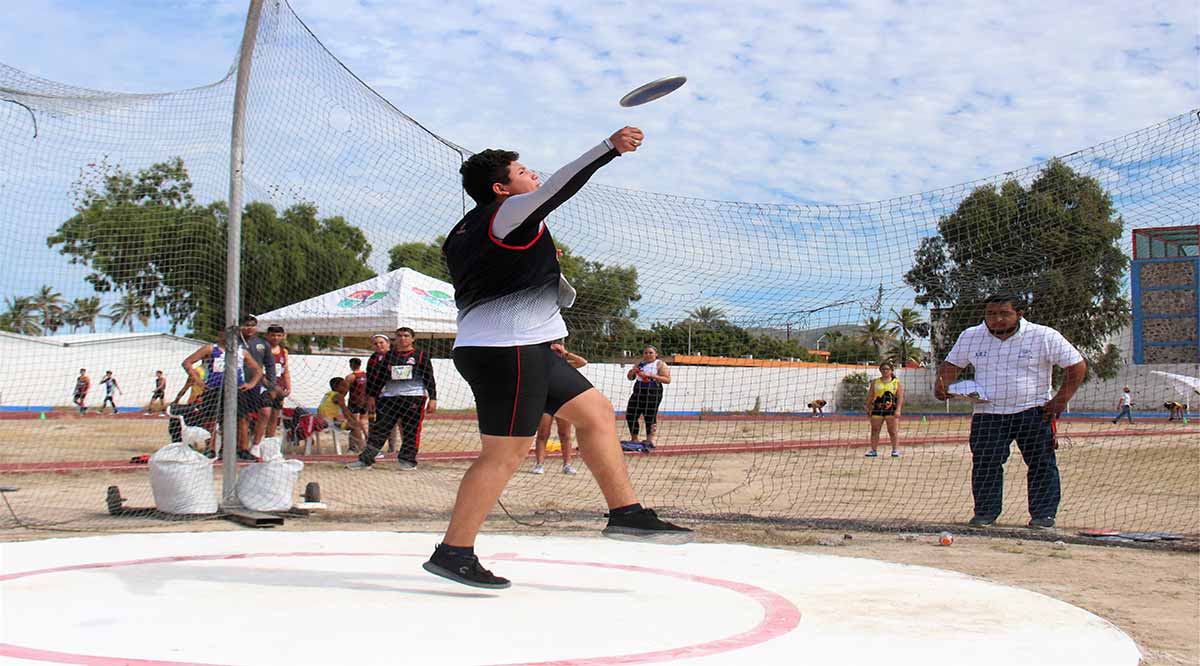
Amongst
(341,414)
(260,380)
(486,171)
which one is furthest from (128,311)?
(486,171)

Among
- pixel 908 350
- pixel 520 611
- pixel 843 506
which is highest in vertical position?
pixel 908 350

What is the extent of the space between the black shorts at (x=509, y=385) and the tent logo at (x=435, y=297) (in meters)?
11.4

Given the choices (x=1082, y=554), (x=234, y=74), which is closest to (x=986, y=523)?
(x=1082, y=554)

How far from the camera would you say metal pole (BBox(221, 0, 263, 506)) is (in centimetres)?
728

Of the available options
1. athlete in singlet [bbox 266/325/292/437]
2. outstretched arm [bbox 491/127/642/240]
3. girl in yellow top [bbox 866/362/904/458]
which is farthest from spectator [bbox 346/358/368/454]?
outstretched arm [bbox 491/127/642/240]

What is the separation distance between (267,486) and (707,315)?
3.59 m

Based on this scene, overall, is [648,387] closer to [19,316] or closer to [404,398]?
[404,398]

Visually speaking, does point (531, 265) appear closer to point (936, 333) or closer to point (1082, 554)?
point (1082, 554)

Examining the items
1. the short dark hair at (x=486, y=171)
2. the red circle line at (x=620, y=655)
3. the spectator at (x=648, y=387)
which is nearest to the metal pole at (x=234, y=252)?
the red circle line at (x=620, y=655)

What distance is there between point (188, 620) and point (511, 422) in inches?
51.2

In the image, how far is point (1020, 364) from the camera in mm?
6898

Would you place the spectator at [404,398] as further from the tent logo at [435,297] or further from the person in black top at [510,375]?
the person in black top at [510,375]

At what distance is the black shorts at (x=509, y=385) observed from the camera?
385 centimetres

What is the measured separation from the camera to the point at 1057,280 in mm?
7852
